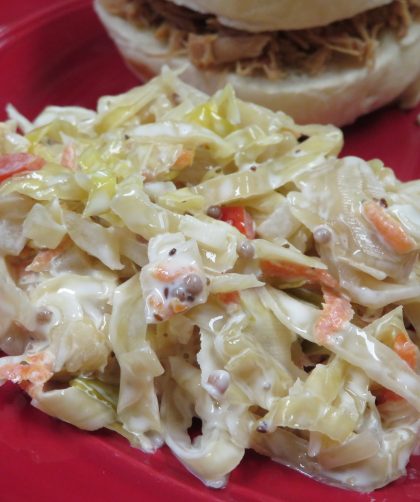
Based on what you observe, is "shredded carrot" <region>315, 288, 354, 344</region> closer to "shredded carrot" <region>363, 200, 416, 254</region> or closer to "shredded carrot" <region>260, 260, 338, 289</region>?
"shredded carrot" <region>260, 260, 338, 289</region>

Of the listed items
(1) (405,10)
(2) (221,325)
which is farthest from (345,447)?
(1) (405,10)

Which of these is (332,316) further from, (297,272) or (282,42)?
(282,42)

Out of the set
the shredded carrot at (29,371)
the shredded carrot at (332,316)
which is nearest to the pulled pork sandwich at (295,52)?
the shredded carrot at (332,316)

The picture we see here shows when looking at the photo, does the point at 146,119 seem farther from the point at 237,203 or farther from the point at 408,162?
the point at 408,162

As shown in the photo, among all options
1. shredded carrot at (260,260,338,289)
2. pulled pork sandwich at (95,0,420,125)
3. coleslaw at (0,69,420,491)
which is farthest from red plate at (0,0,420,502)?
pulled pork sandwich at (95,0,420,125)

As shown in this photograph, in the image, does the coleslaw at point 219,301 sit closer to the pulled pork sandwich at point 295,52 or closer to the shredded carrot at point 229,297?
the shredded carrot at point 229,297

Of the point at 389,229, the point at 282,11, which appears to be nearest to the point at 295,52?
the point at 282,11
